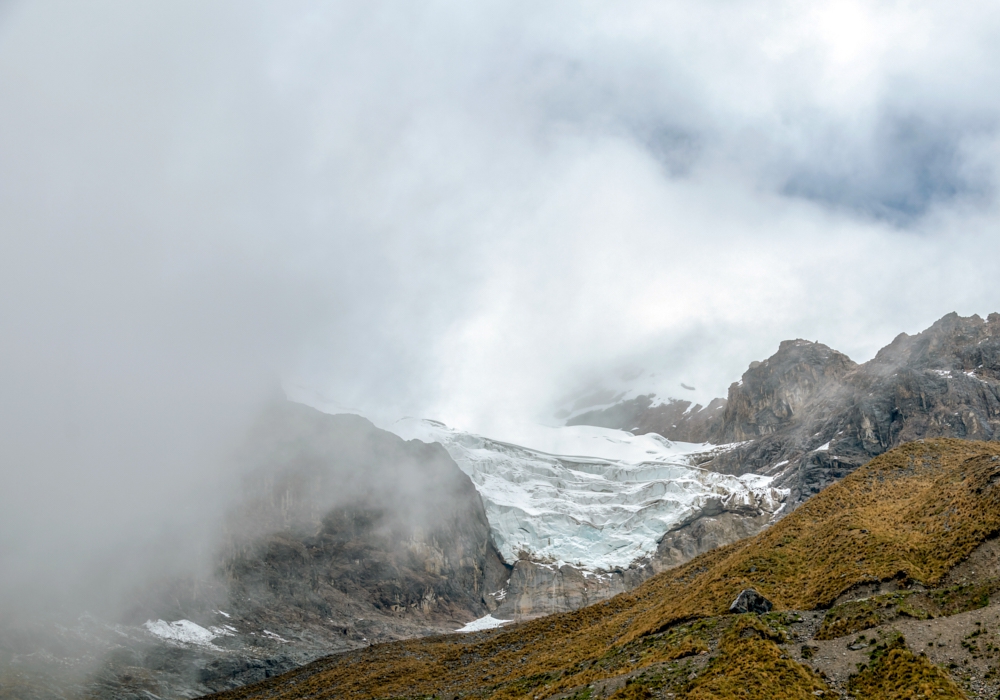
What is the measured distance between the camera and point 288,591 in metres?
150

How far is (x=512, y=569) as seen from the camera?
7594 inches

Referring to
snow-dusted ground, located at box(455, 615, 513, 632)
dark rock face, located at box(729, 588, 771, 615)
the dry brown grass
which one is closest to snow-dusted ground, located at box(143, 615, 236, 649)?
snow-dusted ground, located at box(455, 615, 513, 632)

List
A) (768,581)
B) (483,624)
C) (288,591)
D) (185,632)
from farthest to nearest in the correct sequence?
1. (483,624)
2. (288,591)
3. (185,632)
4. (768,581)

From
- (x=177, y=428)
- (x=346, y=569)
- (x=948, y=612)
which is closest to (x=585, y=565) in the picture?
(x=346, y=569)

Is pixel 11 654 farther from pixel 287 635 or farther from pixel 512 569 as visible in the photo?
pixel 512 569

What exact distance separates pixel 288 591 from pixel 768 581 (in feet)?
383

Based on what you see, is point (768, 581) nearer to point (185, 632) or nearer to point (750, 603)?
point (750, 603)

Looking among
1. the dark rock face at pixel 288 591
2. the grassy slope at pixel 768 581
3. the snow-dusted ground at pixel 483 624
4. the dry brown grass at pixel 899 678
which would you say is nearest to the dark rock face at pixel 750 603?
the grassy slope at pixel 768 581

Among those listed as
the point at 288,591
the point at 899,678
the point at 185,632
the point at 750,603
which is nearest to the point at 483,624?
the point at 288,591

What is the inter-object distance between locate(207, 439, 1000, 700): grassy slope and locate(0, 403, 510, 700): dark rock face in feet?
88.6

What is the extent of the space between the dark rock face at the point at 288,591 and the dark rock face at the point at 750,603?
8405 centimetres

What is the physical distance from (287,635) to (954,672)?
120 meters

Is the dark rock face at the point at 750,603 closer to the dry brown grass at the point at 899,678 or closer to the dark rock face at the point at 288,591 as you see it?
the dry brown grass at the point at 899,678

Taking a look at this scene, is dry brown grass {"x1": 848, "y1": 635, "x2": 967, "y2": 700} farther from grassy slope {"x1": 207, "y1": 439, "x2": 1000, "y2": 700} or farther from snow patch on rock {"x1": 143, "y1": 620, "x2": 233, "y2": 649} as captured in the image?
snow patch on rock {"x1": 143, "y1": 620, "x2": 233, "y2": 649}
